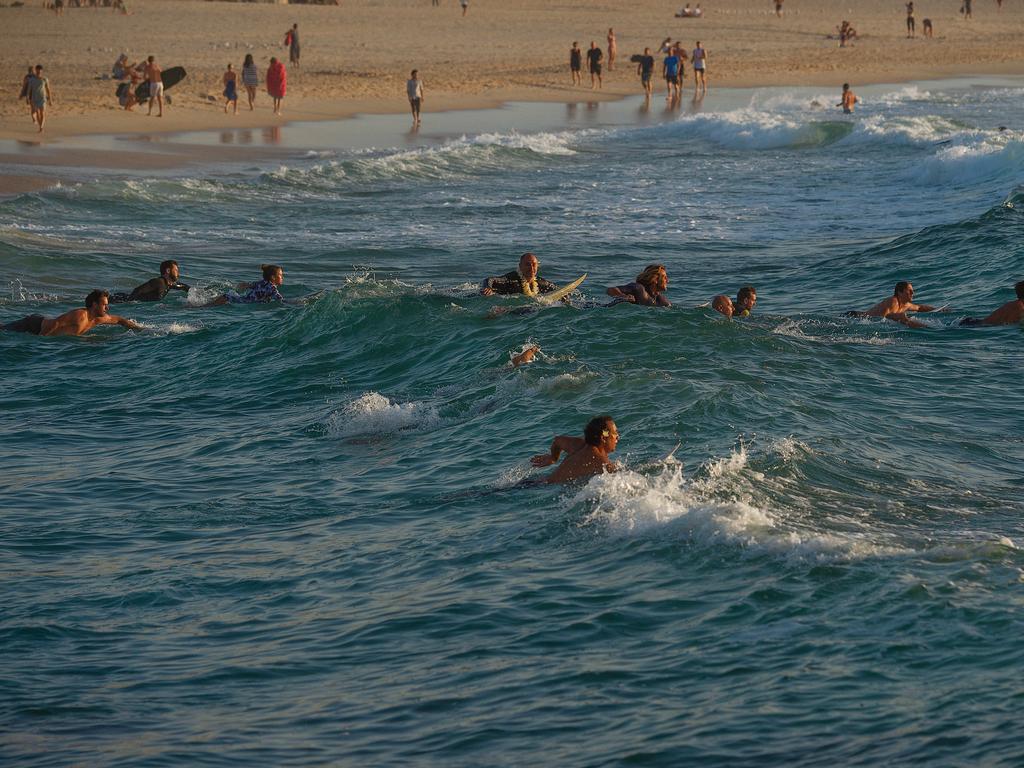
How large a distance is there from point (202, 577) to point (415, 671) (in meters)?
2.27

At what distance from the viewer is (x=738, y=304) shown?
57.0 feet

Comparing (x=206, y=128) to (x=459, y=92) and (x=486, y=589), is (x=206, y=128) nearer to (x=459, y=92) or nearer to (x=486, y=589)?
(x=459, y=92)

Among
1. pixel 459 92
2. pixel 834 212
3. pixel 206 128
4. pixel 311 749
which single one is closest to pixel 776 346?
pixel 311 749

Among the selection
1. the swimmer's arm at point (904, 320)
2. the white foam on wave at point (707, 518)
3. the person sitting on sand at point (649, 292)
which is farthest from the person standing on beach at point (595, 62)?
the white foam on wave at point (707, 518)

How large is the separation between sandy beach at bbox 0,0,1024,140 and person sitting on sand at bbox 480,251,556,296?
19941 millimetres

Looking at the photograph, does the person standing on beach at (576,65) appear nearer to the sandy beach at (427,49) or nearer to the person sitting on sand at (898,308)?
the sandy beach at (427,49)

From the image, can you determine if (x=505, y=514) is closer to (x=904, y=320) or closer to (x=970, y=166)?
(x=904, y=320)

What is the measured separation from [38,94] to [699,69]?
24659 millimetres

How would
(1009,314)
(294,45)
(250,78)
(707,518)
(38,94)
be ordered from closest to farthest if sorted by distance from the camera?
(707,518) → (1009,314) → (38,94) → (250,78) → (294,45)

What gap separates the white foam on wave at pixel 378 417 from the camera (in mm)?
13570

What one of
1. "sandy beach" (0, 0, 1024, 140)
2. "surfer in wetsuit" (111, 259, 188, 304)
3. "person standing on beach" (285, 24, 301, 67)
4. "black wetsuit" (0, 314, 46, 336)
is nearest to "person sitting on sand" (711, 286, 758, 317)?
"surfer in wetsuit" (111, 259, 188, 304)

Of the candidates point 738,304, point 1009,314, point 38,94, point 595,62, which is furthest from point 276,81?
point 1009,314

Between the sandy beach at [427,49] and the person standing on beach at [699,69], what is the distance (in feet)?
7.08

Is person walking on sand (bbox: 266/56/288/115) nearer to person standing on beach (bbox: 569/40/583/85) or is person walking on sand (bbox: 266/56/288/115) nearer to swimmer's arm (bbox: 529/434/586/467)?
person standing on beach (bbox: 569/40/583/85)
